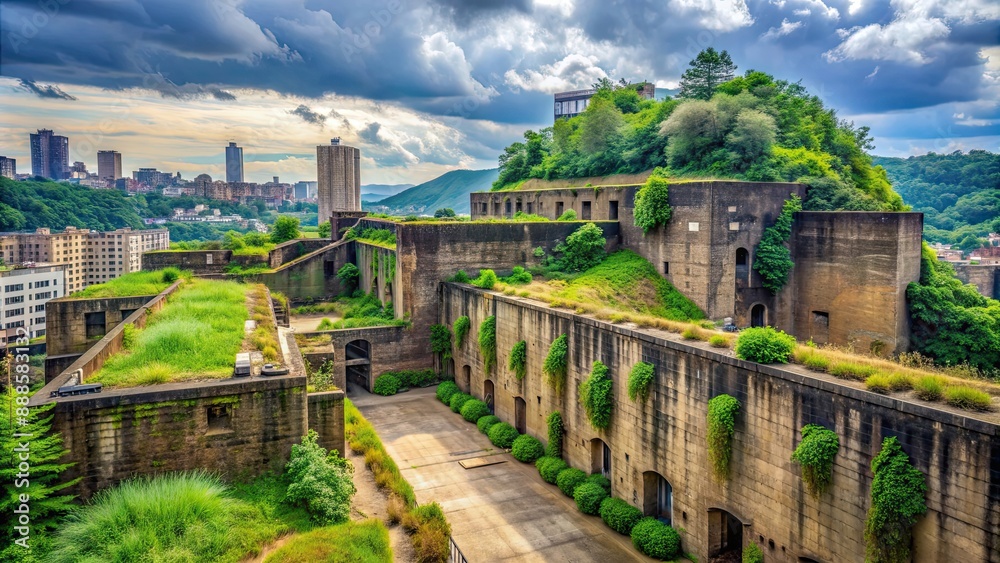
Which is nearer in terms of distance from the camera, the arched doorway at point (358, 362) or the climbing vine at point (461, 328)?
the climbing vine at point (461, 328)

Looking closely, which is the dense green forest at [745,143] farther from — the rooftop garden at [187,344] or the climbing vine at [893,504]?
the rooftop garden at [187,344]

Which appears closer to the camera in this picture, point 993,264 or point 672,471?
point 672,471

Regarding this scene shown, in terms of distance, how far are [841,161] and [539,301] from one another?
21.9 m

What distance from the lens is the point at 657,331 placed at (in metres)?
17.4

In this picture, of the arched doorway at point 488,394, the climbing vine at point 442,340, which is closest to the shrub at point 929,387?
the arched doorway at point 488,394

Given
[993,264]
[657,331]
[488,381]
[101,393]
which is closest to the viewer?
[101,393]

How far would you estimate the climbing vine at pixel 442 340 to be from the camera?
102 feet

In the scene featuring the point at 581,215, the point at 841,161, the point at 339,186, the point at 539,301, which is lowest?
the point at 539,301

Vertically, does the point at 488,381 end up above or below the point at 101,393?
below

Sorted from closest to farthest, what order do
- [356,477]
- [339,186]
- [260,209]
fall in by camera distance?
1. [356,477]
2. [339,186]
3. [260,209]

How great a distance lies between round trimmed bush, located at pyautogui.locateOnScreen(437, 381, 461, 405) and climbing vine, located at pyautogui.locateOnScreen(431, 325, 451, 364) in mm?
1688

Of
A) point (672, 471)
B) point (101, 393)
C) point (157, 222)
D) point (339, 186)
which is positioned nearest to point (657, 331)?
point (672, 471)

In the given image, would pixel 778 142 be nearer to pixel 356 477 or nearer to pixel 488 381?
pixel 488 381

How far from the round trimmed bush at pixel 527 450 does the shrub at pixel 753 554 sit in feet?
30.1
